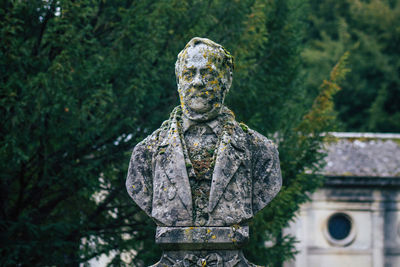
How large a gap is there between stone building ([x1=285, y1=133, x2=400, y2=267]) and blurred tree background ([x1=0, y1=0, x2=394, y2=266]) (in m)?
5.29

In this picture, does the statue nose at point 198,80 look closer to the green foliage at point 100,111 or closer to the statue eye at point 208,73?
the statue eye at point 208,73

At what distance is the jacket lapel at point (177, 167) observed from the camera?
4648 millimetres

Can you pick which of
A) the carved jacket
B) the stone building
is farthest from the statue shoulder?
the stone building

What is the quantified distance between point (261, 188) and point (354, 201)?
35.5 feet

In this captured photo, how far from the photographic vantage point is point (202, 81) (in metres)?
4.82

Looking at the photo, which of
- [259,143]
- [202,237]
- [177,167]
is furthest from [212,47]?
[202,237]

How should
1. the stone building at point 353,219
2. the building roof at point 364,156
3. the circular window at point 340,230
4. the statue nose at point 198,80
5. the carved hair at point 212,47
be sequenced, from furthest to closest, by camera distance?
the circular window at point 340,230
the stone building at point 353,219
the building roof at point 364,156
the carved hair at point 212,47
the statue nose at point 198,80

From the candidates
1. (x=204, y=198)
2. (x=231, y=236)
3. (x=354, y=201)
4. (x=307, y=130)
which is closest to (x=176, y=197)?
(x=204, y=198)

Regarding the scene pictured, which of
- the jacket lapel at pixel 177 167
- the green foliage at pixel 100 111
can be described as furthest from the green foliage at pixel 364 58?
the jacket lapel at pixel 177 167

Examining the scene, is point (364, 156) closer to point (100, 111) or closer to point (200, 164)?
point (100, 111)

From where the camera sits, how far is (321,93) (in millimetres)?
9922

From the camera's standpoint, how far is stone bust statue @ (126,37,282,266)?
4.65 meters

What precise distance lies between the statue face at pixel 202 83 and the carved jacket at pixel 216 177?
0.55 ft

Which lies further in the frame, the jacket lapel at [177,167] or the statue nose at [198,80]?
the statue nose at [198,80]
